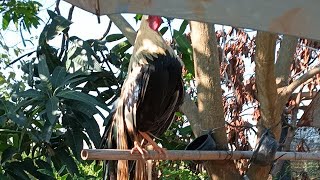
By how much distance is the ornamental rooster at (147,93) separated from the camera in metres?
2.27

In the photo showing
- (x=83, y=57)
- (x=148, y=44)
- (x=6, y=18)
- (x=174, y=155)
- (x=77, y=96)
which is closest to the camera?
(x=174, y=155)

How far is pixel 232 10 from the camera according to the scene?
75 cm

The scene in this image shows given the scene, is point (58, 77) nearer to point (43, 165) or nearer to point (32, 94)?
point (32, 94)

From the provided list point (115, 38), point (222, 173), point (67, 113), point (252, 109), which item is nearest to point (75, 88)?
point (67, 113)

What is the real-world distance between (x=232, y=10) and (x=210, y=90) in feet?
6.48

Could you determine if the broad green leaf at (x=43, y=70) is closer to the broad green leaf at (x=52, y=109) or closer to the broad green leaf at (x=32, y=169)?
the broad green leaf at (x=52, y=109)

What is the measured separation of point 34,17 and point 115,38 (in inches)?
19.1

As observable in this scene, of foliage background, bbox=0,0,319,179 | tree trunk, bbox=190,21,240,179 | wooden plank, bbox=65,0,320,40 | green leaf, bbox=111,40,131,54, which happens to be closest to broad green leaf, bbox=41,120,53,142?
foliage background, bbox=0,0,319,179

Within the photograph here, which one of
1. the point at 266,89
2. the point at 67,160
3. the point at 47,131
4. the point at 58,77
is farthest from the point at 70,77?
the point at 266,89

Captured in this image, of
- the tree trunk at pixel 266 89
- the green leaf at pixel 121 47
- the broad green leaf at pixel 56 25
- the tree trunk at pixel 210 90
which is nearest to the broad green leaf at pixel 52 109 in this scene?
the broad green leaf at pixel 56 25

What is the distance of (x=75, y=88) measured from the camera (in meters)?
2.92

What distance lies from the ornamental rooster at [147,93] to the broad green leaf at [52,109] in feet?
0.92

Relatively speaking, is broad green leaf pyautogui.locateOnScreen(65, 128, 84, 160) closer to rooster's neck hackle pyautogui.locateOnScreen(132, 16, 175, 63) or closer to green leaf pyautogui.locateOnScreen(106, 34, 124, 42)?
rooster's neck hackle pyautogui.locateOnScreen(132, 16, 175, 63)

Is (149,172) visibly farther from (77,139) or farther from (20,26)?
(20,26)
